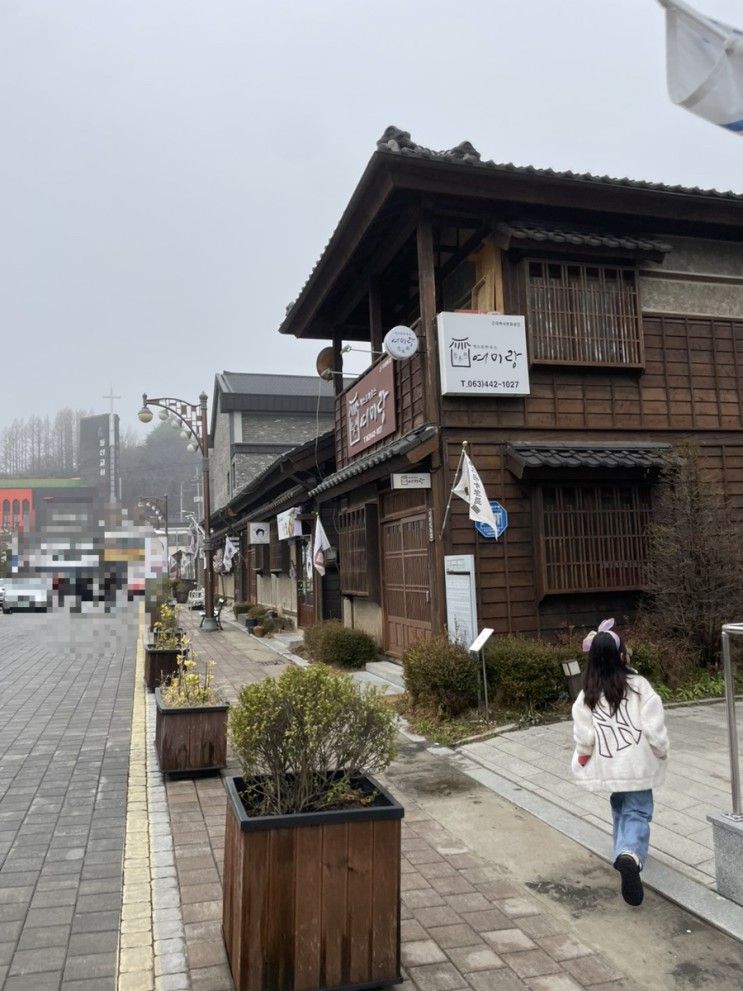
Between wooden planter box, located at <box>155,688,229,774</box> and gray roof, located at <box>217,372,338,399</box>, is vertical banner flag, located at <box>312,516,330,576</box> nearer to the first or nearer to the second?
wooden planter box, located at <box>155,688,229,774</box>

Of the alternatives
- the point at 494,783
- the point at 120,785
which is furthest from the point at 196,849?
the point at 494,783

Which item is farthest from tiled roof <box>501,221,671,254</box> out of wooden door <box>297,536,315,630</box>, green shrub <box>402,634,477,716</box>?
wooden door <box>297,536,315,630</box>

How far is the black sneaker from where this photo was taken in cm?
420

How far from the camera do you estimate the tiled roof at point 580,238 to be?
34.4ft

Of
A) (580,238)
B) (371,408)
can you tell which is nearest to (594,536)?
(580,238)

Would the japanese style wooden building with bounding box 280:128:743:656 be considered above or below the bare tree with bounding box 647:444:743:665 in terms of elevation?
above

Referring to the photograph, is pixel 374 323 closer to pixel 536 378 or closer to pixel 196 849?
pixel 536 378

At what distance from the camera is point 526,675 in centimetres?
873

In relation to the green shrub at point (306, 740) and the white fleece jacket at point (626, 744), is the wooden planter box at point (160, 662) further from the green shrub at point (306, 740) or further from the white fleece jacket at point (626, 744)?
the white fleece jacket at point (626, 744)

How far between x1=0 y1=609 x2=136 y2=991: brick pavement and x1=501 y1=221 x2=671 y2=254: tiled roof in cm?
716

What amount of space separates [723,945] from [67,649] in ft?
18.9

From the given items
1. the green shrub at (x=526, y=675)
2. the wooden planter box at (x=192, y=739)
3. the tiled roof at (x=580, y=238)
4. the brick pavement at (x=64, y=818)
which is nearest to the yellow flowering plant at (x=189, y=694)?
the wooden planter box at (x=192, y=739)

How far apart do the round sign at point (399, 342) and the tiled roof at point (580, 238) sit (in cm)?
202

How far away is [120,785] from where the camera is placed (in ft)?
22.6
